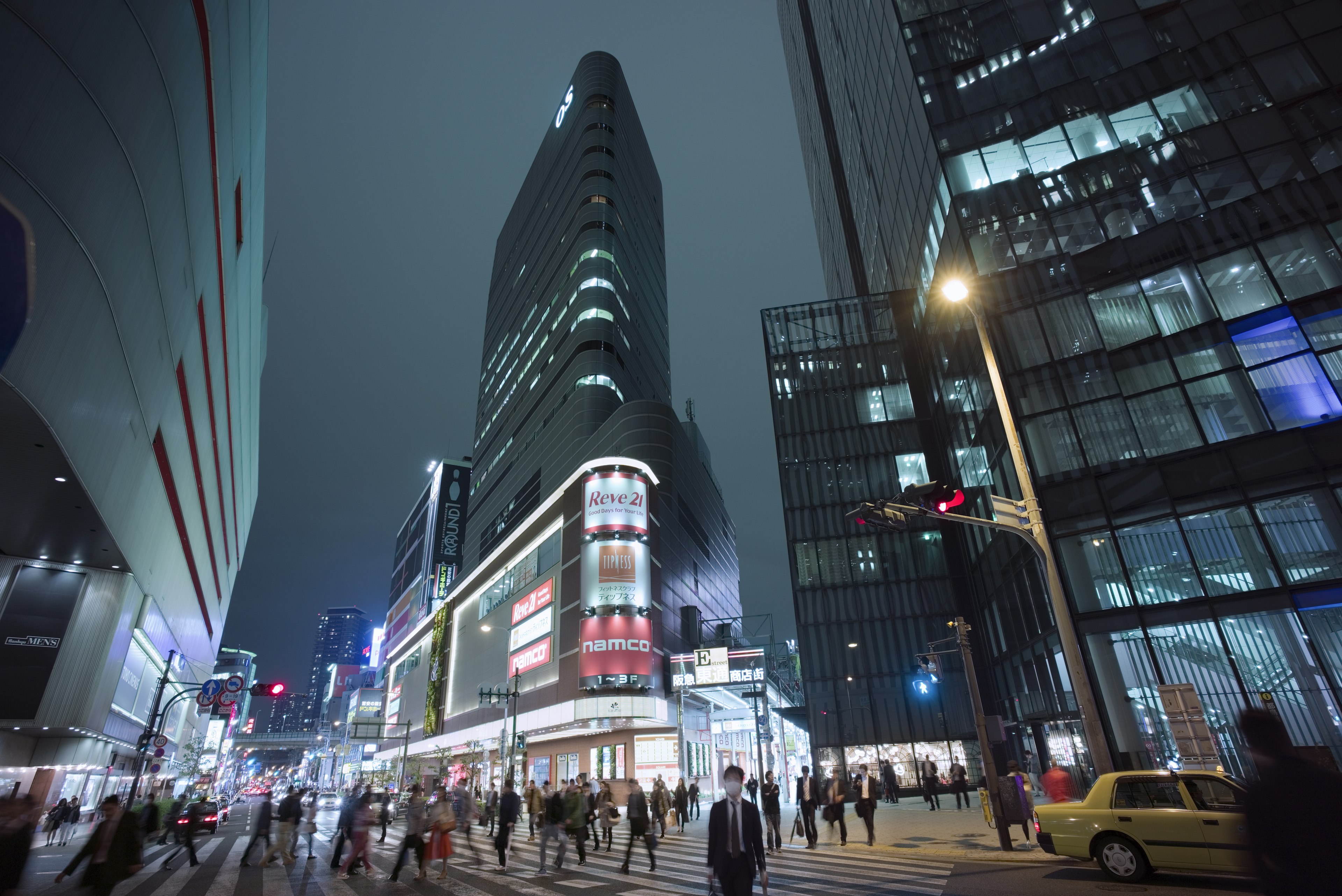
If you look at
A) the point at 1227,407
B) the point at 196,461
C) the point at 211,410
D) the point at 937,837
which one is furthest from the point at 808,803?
the point at 211,410

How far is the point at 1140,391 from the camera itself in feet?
72.9

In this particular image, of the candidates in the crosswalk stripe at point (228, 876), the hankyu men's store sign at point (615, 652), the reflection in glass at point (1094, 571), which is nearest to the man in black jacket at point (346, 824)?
the crosswalk stripe at point (228, 876)

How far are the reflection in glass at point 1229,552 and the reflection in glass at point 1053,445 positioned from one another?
3674mm

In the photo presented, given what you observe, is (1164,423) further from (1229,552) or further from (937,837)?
(937,837)

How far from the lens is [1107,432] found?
22344 millimetres

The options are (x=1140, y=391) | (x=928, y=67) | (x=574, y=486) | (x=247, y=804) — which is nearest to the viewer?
(x=1140, y=391)

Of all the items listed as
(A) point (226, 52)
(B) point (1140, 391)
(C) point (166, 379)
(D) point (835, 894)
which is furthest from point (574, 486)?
(D) point (835, 894)

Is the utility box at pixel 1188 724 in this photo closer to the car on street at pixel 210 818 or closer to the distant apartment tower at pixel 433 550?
the car on street at pixel 210 818

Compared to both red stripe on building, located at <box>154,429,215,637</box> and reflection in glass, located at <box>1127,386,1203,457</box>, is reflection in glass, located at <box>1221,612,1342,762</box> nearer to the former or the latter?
reflection in glass, located at <box>1127,386,1203,457</box>

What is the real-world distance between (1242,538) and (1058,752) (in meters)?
10.2

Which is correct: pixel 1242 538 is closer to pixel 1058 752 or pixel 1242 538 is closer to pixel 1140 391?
pixel 1140 391

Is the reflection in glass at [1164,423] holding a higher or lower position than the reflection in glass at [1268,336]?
lower

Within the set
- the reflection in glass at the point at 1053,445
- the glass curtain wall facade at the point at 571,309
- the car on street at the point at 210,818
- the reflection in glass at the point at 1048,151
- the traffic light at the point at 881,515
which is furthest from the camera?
the glass curtain wall facade at the point at 571,309

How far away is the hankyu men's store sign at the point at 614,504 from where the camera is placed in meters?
41.2
